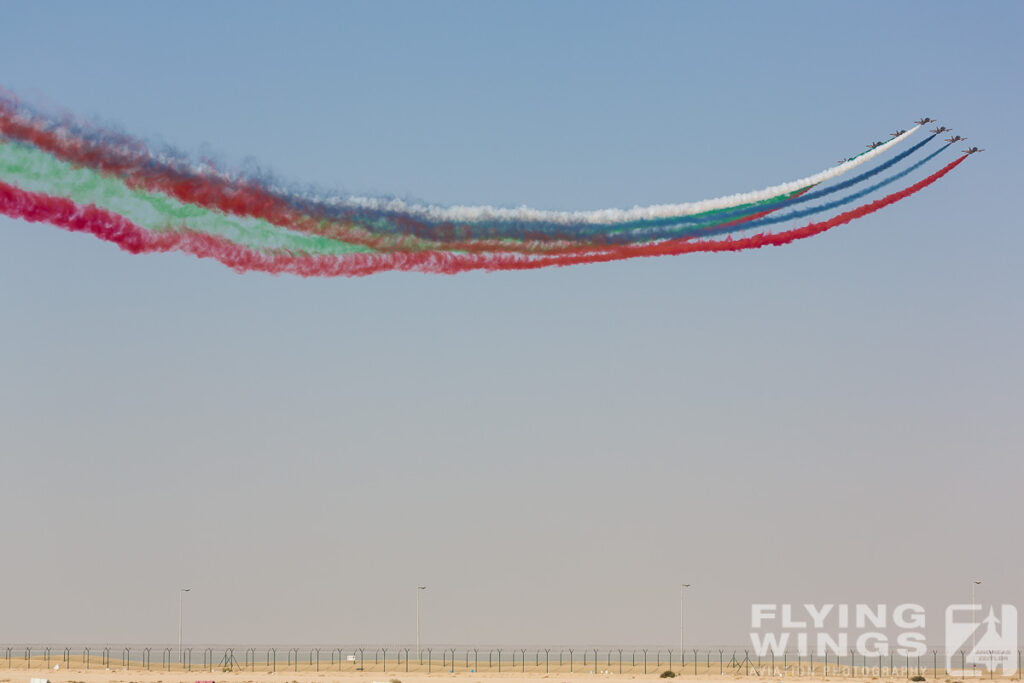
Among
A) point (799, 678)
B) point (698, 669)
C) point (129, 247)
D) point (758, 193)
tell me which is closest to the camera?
point (129, 247)

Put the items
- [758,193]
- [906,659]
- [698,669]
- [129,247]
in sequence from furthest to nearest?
[698,669], [906,659], [758,193], [129,247]

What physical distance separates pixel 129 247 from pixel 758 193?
2023 inches

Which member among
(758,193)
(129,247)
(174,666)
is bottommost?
(174,666)

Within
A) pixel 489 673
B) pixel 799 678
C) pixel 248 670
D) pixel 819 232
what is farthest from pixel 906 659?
pixel 248 670

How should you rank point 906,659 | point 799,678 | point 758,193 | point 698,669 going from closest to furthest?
point 758,193, point 799,678, point 906,659, point 698,669

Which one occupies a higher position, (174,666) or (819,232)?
(819,232)

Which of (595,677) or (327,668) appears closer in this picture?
(595,677)

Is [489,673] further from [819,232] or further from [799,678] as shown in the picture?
[819,232]

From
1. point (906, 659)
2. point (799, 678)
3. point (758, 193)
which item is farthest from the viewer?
point (906, 659)

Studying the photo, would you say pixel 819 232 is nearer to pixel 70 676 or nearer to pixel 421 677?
pixel 421 677

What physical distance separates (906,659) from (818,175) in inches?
2688

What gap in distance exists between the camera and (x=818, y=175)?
112 meters

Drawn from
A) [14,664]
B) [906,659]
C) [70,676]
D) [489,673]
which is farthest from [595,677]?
[14,664]

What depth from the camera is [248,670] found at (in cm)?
16362
